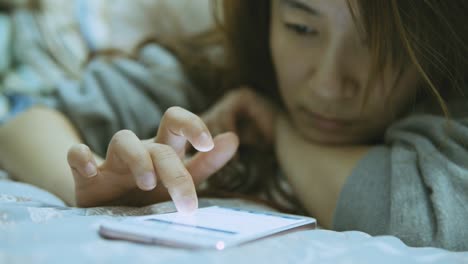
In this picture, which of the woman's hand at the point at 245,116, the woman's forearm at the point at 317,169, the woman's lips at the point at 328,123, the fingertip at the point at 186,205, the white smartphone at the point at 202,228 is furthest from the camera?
the woman's hand at the point at 245,116

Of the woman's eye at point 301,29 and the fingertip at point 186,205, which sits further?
the woman's eye at point 301,29

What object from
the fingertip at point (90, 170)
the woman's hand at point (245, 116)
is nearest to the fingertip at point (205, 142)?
the fingertip at point (90, 170)

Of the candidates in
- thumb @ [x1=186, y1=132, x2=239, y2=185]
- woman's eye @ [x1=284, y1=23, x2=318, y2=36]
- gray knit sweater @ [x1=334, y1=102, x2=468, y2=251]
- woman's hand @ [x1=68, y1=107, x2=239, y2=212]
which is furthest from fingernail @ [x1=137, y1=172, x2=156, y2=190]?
woman's eye @ [x1=284, y1=23, x2=318, y2=36]

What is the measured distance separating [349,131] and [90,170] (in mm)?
436

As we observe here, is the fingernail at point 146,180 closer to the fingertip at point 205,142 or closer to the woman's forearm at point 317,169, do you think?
the fingertip at point 205,142

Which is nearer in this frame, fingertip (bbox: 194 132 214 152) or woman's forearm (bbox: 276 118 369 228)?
fingertip (bbox: 194 132 214 152)

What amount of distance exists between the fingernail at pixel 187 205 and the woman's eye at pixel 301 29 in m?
0.36

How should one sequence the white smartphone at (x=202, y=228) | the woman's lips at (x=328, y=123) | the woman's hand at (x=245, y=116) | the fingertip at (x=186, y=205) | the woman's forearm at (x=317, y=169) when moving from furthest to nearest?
the woman's hand at (x=245, y=116)
the woman's lips at (x=328, y=123)
the woman's forearm at (x=317, y=169)
the fingertip at (x=186, y=205)
the white smartphone at (x=202, y=228)

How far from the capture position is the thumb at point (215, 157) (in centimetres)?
62

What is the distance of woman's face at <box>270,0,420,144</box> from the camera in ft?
2.47

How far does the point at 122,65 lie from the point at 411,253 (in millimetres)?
693

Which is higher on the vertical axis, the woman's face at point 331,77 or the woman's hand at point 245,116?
the woman's face at point 331,77

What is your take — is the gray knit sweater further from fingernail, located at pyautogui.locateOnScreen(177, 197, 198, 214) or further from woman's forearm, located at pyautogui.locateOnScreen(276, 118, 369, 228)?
fingernail, located at pyautogui.locateOnScreen(177, 197, 198, 214)

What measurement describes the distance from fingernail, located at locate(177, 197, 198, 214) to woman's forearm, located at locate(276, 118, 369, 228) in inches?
9.2
